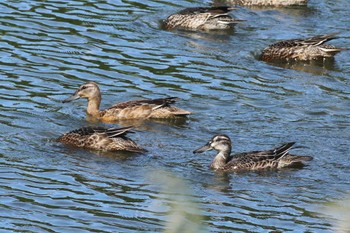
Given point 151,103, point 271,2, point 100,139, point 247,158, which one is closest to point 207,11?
point 271,2

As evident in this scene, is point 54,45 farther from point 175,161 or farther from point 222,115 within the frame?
point 175,161

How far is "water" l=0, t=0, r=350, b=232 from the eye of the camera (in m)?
12.6

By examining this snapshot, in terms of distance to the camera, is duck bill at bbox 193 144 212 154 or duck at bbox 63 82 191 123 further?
duck at bbox 63 82 191 123

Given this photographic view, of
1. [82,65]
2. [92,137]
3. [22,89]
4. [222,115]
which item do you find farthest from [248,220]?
[82,65]

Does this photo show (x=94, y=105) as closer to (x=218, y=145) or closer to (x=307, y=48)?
(x=218, y=145)

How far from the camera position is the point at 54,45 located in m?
20.2

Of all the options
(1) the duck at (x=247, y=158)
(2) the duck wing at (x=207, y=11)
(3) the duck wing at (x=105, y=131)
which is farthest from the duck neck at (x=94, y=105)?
(2) the duck wing at (x=207, y=11)

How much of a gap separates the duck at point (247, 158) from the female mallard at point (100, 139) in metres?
1.00

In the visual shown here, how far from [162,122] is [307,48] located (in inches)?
174

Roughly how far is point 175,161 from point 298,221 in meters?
2.75

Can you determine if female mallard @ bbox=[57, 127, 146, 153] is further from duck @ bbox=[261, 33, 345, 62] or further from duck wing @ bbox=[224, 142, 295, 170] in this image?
duck @ bbox=[261, 33, 345, 62]

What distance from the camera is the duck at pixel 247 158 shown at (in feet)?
48.5

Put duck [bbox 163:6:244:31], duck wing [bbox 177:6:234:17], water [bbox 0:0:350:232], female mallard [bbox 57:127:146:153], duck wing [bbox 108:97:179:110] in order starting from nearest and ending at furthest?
water [bbox 0:0:350:232], female mallard [bbox 57:127:146:153], duck wing [bbox 108:97:179:110], duck [bbox 163:6:244:31], duck wing [bbox 177:6:234:17]

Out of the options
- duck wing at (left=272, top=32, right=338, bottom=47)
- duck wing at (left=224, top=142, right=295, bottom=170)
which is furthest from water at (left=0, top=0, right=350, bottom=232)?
duck wing at (left=272, top=32, right=338, bottom=47)
